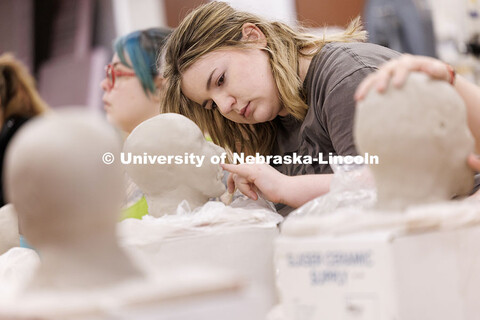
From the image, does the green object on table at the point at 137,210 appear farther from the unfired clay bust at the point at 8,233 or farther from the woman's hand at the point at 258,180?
the woman's hand at the point at 258,180

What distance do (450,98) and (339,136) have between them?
1.62 feet

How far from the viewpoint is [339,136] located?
1537mm

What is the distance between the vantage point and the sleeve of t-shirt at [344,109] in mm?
1505

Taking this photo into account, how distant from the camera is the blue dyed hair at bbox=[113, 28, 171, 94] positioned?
99.3 inches

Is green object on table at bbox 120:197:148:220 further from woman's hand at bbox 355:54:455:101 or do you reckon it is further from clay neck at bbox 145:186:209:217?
woman's hand at bbox 355:54:455:101

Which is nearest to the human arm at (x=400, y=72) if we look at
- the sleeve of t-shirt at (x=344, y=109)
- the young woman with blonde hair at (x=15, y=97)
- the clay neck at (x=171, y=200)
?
the sleeve of t-shirt at (x=344, y=109)

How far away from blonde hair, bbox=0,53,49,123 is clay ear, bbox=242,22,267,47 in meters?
1.80

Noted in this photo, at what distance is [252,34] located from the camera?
185 cm

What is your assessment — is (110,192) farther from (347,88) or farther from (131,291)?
(347,88)

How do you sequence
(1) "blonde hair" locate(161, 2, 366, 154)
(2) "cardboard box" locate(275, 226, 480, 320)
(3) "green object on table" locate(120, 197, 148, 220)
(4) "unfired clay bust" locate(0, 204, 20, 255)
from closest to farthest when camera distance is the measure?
(2) "cardboard box" locate(275, 226, 480, 320) < (1) "blonde hair" locate(161, 2, 366, 154) < (4) "unfired clay bust" locate(0, 204, 20, 255) < (3) "green object on table" locate(120, 197, 148, 220)

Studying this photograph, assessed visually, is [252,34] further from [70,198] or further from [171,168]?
[70,198]

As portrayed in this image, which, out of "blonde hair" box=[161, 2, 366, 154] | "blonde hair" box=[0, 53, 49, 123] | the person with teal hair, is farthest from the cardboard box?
"blonde hair" box=[0, 53, 49, 123]

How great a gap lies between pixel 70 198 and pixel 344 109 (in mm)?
900

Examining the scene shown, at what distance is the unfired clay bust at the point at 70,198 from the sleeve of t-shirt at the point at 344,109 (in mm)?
805
